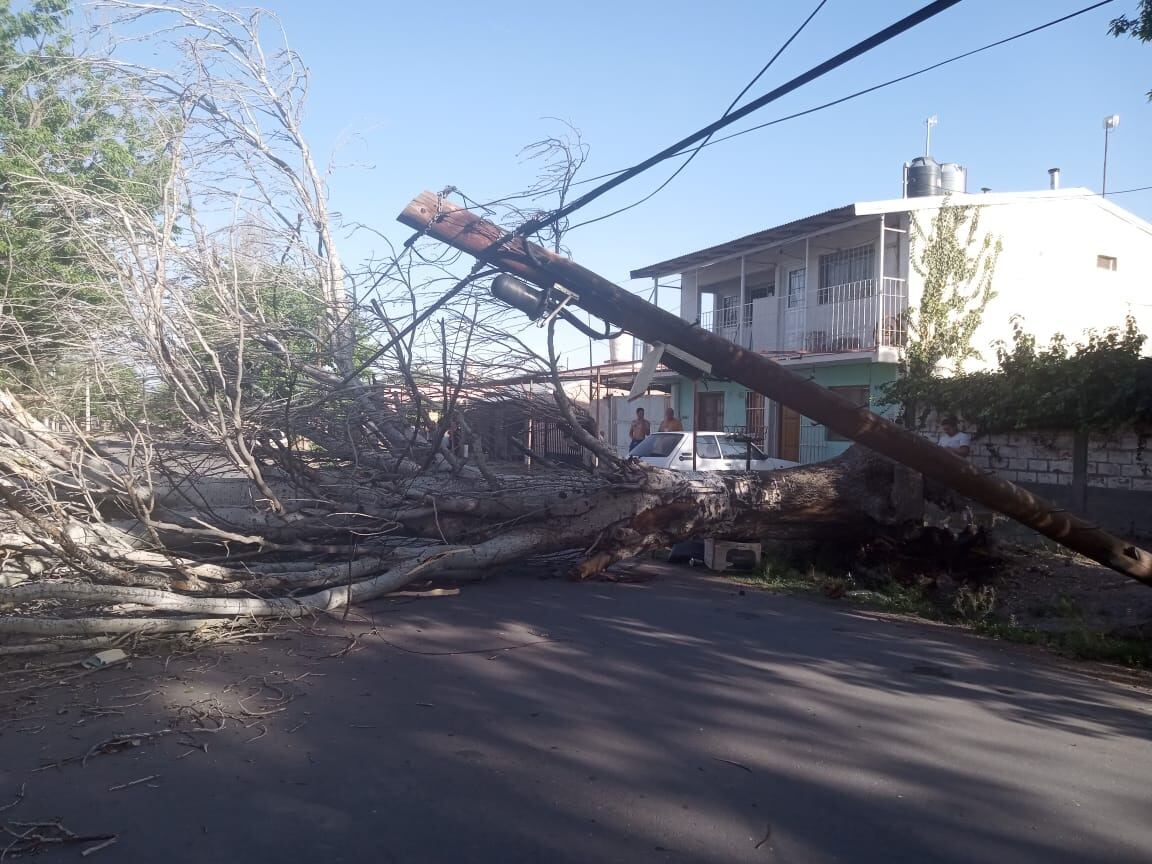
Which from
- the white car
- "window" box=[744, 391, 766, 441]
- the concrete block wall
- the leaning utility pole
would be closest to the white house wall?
"window" box=[744, 391, 766, 441]

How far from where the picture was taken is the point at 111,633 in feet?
19.3

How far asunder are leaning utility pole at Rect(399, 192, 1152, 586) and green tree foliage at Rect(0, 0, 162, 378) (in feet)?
9.94

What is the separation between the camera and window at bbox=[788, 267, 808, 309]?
68.6 ft

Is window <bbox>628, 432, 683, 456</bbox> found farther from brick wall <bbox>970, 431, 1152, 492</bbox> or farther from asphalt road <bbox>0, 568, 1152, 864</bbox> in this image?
asphalt road <bbox>0, 568, 1152, 864</bbox>

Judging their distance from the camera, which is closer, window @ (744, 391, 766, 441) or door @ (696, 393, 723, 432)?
window @ (744, 391, 766, 441)

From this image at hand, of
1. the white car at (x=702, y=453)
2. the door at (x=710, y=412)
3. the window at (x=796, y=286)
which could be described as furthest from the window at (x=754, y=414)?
the white car at (x=702, y=453)

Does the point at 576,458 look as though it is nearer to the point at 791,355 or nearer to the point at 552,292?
the point at 552,292

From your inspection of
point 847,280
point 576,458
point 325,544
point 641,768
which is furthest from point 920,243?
point 641,768

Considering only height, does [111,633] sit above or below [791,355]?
below

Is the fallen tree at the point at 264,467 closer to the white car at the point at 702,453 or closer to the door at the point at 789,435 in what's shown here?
the white car at the point at 702,453

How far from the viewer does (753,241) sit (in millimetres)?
20594

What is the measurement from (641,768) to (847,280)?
17880 mm

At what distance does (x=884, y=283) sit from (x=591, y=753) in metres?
16.3

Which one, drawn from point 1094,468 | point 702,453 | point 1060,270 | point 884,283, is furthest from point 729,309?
point 1094,468
